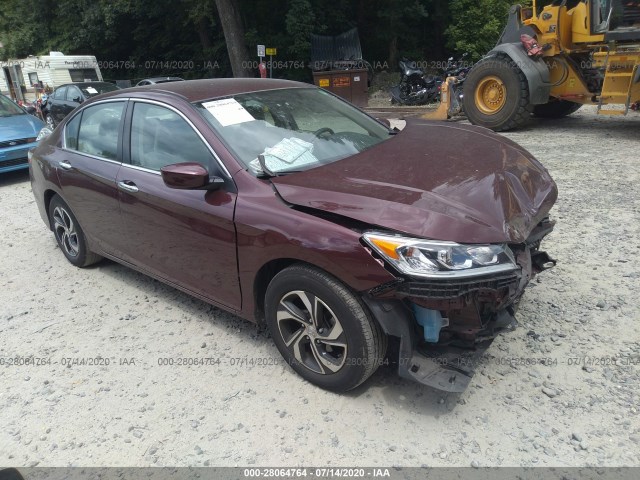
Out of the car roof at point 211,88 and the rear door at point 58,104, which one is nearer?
the car roof at point 211,88

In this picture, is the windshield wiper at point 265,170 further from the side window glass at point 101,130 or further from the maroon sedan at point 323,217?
the side window glass at point 101,130

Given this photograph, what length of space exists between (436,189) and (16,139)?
26.7 ft

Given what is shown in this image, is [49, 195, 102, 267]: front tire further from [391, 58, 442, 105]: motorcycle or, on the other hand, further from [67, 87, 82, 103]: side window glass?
[391, 58, 442, 105]: motorcycle

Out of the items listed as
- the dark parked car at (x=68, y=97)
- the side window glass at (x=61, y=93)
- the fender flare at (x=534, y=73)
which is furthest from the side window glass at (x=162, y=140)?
the side window glass at (x=61, y=93)

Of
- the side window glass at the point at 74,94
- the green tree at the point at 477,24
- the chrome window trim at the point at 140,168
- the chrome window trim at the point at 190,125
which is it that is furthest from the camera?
the green tree at the point at 477,24

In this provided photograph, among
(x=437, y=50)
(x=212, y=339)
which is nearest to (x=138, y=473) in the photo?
(x=212, y=339)

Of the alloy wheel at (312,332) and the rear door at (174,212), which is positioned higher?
the rear door at (174,212)

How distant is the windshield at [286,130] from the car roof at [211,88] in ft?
0.29

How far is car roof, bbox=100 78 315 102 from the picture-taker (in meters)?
3.47

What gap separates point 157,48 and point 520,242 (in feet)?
98.8

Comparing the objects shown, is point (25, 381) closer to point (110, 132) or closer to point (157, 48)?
point (110, 132)

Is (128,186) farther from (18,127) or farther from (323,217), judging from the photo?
(18,127)

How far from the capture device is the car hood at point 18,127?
8250 mm

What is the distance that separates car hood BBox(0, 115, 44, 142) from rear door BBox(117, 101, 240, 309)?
5.92 m
